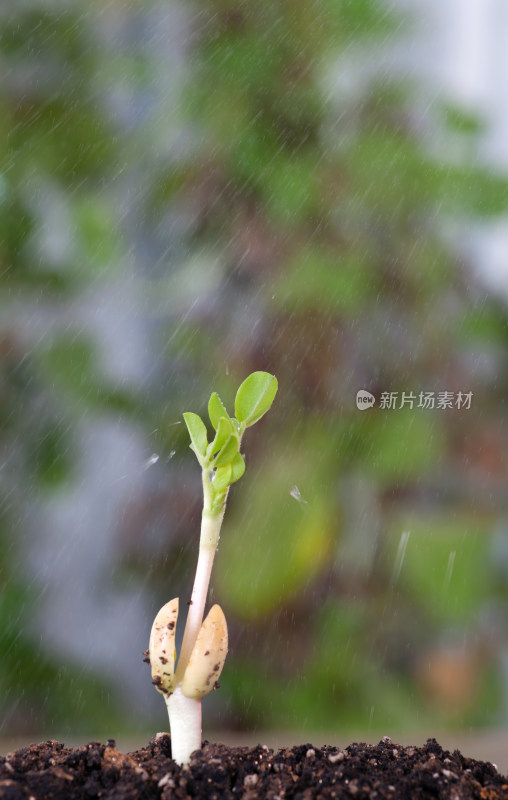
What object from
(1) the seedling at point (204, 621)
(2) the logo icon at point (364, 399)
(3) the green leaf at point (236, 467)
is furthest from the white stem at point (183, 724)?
(2) the logo icon at point (364, 399)

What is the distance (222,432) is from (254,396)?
0.09 feet

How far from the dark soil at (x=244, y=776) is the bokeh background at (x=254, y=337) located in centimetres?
43

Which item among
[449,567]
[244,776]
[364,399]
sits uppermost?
[364,399]

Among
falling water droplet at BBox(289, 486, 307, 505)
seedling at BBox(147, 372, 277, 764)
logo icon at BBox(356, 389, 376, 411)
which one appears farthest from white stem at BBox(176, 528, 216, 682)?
logo icon at BBox(356, 389, 376, 411)

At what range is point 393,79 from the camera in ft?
2.91

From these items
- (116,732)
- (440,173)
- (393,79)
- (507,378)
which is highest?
(393,79)

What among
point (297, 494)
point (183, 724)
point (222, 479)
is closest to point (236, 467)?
point (222, 479)

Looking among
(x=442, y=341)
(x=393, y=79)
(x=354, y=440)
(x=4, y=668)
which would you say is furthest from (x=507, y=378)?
(x=4, y=668)

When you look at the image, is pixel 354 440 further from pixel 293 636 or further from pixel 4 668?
pixel 4 668

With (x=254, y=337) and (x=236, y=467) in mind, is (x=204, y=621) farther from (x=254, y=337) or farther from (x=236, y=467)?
(x=254, y=337)

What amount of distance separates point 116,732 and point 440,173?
724 millimetres

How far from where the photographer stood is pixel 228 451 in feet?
1.17

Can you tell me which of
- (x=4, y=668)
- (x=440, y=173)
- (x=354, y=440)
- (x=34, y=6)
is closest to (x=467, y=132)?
(x=440, y=173)

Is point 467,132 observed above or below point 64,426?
above
